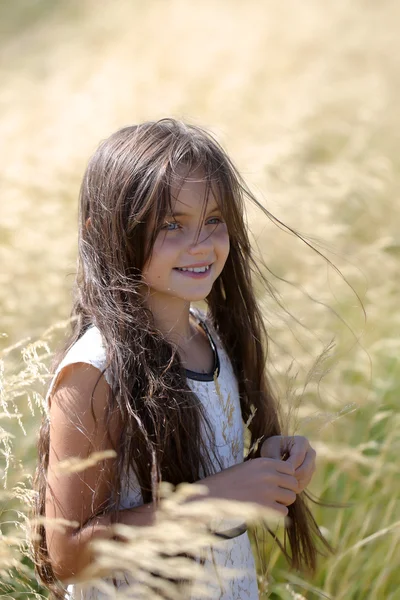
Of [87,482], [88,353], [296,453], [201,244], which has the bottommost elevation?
[87,482]

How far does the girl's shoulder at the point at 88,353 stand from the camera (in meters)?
1.38

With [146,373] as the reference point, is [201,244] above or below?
above

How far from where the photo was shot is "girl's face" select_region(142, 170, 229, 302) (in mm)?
1481

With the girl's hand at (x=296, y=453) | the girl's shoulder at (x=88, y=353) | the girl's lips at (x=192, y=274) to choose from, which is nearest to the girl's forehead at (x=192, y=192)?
the girl's lips at (x=192, y=274)

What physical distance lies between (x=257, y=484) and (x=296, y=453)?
20 cm

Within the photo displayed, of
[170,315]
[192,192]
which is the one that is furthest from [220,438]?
[192,192]

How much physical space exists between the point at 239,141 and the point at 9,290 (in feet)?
6.59

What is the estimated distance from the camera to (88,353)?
1.40 meters

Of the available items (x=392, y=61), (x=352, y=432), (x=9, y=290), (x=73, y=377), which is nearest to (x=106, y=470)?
(x=73, y=377)

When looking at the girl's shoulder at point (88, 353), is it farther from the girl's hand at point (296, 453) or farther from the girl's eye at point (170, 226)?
the girl's hand at point (296, 453)

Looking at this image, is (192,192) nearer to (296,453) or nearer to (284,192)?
(296,453)

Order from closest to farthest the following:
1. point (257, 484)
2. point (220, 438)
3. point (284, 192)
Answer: point (257, 484), point (220, 438), point (284, 192)

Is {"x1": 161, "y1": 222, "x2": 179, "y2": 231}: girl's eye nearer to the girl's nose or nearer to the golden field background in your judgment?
the girl's nose

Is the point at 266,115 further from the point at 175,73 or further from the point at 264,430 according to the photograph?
the point at 264,430
